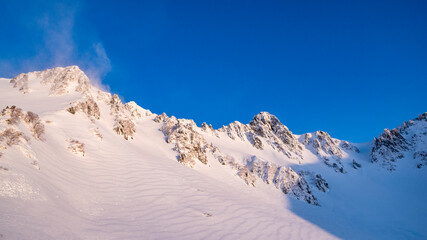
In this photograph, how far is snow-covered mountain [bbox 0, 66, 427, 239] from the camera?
727cm

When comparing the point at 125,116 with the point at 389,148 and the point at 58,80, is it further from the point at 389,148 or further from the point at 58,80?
the point at 389,148

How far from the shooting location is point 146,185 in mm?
12789

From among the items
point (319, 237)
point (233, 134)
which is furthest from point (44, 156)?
point (233, 134)

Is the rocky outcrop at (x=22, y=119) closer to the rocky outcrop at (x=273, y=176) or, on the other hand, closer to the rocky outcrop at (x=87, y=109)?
the rocky outcrop at (x=87, y=109)

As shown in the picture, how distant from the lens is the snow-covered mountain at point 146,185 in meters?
7.27

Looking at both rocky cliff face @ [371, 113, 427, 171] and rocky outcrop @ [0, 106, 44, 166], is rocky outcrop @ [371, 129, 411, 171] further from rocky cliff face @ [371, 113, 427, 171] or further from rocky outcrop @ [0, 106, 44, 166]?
rocky outcrop @ [0, 106, 44, 166]

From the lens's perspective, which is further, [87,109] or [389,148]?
[389,148]

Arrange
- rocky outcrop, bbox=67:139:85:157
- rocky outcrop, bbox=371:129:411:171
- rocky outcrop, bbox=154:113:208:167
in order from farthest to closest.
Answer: rocky outcrop, bbox=371:129:411:171, rocky outcrop, bbox=154:113:208:167, rocky outcrop, bbox=67:139:85:157

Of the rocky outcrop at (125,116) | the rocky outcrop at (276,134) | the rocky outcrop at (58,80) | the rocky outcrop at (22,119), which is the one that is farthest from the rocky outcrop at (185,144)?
the rocky outcrop at (276,134)

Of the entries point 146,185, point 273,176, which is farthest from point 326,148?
point 146,185

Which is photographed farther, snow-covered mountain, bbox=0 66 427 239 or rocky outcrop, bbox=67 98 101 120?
rocky outcrop, bbox=67 98 101 120

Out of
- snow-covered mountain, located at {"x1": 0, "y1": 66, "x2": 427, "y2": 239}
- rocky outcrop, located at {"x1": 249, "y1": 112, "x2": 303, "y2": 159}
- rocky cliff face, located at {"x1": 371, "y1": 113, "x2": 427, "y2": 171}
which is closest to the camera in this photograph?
snow-covered mountain, located at {"x1": 0, "y1": 66, "x2": 427, "y2": 239}

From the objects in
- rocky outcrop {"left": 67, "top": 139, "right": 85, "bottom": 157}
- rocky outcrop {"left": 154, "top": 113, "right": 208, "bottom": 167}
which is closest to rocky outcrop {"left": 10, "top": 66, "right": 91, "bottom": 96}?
rocky outcrop {"left": 154, "top": 113, "right": 208, "bottom": 167}

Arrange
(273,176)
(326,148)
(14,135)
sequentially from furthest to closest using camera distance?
(326,148) → (273,176) → (14,135)
